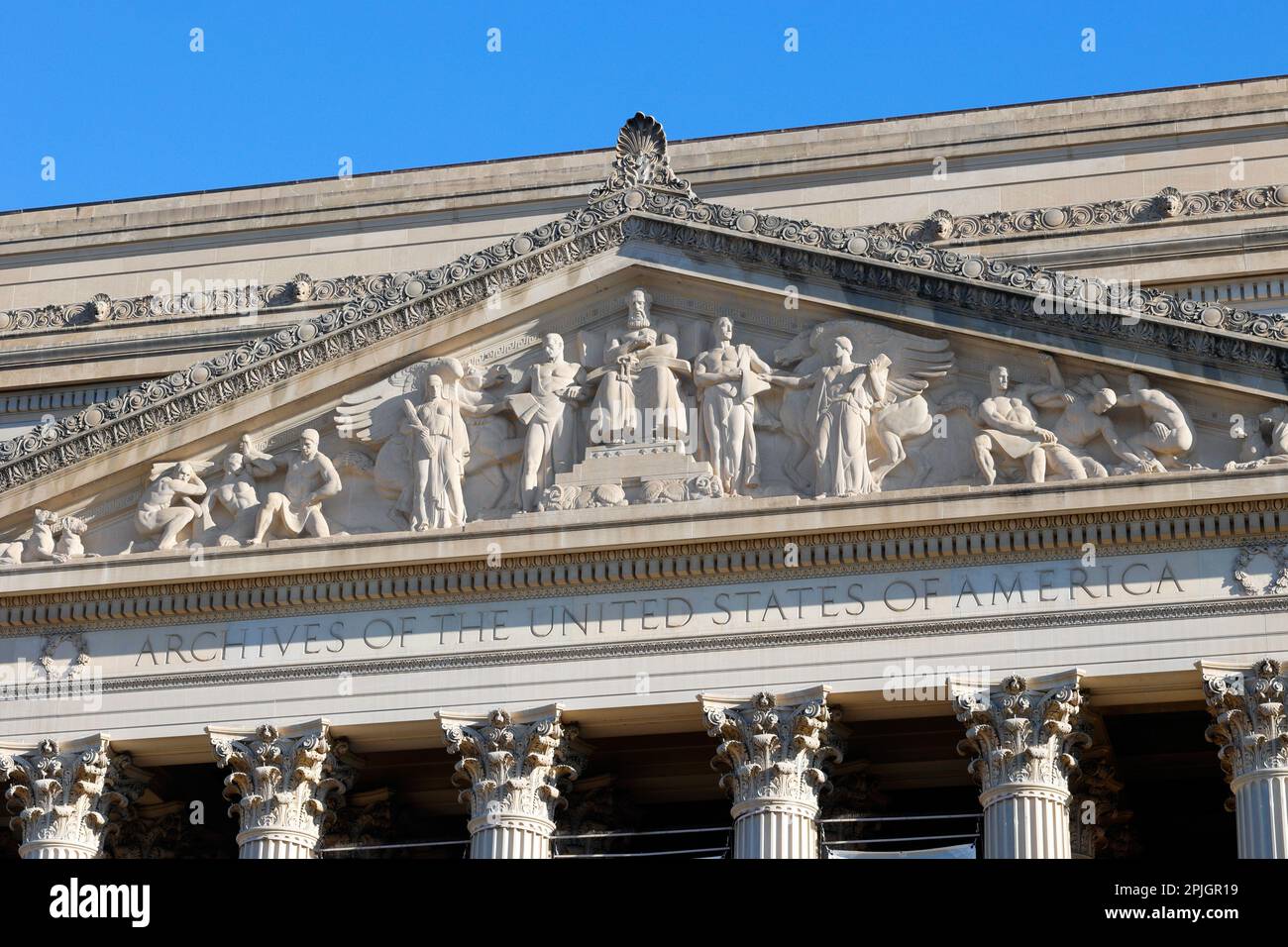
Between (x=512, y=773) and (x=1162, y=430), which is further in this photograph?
(x=512, y=773)

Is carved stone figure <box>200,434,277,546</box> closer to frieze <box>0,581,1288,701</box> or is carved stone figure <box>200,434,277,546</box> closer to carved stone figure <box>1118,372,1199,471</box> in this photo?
frieze <box>0,581,1288,701</box>

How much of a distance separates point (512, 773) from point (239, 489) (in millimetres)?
5595

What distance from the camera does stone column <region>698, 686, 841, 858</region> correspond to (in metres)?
33.0

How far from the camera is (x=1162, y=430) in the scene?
33656 mm

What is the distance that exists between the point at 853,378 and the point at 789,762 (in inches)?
195

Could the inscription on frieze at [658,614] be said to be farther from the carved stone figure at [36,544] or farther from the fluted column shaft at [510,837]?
the fluted column shaft at [510,837]

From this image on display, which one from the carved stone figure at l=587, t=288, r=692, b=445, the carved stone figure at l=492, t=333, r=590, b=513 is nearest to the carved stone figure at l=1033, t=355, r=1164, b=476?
the carved stone figure at l=587, t=288, r=692, b=445

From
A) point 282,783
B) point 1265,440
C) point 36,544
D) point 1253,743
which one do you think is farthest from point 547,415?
point 1253,743

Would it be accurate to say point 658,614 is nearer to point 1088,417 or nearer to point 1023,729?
point 1023,729

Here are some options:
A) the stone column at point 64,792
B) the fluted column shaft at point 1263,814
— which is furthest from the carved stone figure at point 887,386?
the stone column at point 64,792

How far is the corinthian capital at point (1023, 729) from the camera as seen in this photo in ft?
107

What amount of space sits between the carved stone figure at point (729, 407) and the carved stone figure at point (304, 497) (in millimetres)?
4887

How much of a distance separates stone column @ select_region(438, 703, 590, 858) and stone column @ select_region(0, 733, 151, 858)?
4510 millimetres

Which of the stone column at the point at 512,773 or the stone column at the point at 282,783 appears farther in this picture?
the stone column at the point at 282,783
